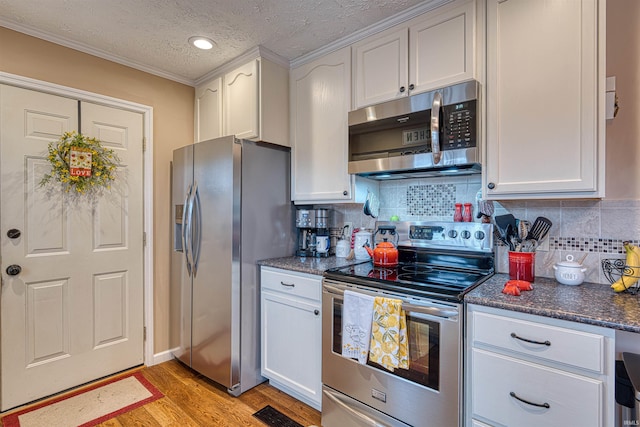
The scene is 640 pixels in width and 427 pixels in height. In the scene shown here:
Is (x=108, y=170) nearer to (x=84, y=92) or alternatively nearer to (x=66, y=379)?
(x=84, y=92)

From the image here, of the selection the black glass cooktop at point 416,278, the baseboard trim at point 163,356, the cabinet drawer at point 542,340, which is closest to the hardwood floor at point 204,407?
the baseboard trim at point 163,356

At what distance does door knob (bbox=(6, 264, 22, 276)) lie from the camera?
201cm

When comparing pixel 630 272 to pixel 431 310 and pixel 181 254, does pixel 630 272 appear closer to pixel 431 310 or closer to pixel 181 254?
pixel 431 310

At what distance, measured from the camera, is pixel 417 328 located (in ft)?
4.84

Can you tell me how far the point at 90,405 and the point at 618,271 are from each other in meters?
3.15

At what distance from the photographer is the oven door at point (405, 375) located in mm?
1375

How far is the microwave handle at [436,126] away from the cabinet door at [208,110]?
5.64 feet

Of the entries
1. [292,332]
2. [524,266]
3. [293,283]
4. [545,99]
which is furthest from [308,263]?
[545,99]

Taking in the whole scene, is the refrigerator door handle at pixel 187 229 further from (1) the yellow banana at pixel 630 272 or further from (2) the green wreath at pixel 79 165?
(1) the yellow banana at pixel 630 272

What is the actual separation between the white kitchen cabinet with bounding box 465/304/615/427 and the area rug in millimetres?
2070

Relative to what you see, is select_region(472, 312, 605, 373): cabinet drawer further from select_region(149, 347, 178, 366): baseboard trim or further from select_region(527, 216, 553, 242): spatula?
select_region(149, 347, 178, 366): baseboard trim

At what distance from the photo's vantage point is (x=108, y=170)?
2373 millimetres

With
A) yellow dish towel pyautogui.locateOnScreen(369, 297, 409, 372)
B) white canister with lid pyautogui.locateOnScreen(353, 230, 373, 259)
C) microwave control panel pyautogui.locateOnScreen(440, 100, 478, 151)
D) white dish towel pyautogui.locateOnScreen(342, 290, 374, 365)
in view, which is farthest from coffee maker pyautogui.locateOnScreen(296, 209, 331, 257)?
microwave control panel pyautogui.locateOnScreen(440, 100, 478, 151)

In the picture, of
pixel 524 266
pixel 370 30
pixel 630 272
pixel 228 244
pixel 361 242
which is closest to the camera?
pixel 630 272
